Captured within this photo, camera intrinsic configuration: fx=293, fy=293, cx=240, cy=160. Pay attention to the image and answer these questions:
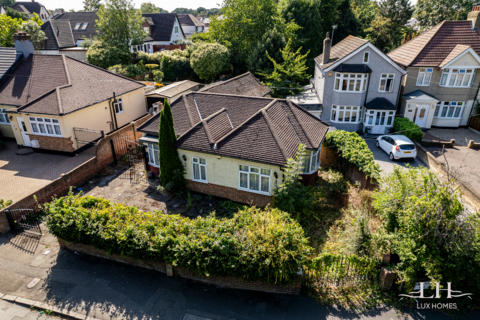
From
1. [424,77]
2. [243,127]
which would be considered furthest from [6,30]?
[424,77]

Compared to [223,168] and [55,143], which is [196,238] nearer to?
[223,168]

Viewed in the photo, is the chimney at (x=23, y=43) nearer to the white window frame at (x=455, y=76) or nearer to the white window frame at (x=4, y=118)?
the white window frame at (x=4, y=118)

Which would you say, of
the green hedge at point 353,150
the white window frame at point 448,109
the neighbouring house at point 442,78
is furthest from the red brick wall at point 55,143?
the white window frame at point 448,109

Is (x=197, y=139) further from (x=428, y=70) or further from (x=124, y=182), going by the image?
(x=428, y=70)

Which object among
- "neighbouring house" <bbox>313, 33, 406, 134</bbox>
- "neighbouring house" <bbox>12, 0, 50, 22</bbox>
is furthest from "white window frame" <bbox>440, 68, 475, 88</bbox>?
"neighbouring house" <bbox>12, 0, 50, 22</bbox>

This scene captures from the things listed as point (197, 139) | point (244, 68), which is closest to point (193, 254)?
point (197, 139)

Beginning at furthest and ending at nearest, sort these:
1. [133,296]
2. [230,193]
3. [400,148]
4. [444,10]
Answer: [444,10] → [400,148] → [230,193] → [133,296]

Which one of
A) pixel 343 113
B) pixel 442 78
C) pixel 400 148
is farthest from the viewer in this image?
pixel 343 113

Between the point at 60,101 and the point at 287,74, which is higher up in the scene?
the point at 60,101

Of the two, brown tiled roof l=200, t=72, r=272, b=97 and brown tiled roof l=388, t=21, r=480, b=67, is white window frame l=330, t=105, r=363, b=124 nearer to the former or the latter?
brown tiled roof l=388, t=21, r=480, b=67
